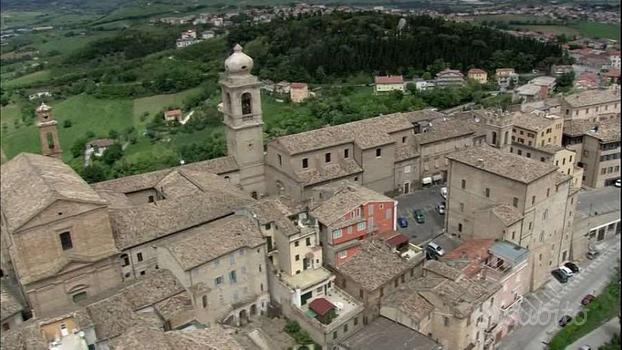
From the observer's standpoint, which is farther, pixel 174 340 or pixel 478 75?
pixel 478 75

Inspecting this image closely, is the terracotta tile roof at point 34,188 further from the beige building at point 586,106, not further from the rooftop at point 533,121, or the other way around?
the beige building at point 586,106

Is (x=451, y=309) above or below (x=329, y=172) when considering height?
below

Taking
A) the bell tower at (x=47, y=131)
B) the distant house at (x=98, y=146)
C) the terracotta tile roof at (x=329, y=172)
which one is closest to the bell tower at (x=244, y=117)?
the terracotta tile roof at (x=329, y=172)

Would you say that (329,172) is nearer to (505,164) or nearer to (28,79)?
(505,164)

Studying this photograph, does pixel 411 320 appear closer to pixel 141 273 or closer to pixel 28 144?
pixel 141 273

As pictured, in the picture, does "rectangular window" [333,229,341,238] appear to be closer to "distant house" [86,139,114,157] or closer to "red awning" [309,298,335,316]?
"red awning" [309,298,335,316]

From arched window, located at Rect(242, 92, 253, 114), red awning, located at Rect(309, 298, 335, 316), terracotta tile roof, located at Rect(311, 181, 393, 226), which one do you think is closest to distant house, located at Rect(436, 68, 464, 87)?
arched window, located at Rect(242, 92, 253, 114)

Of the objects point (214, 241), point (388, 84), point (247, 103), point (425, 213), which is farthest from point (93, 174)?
point (388, 84)
